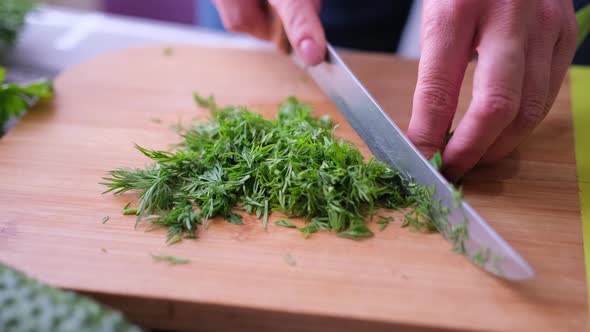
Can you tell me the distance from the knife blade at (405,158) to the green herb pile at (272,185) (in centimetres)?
6

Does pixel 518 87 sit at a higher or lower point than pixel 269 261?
higher

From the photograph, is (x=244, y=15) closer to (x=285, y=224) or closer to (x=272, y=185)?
(x=272, y=185)

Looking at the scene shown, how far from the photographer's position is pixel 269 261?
151 cm

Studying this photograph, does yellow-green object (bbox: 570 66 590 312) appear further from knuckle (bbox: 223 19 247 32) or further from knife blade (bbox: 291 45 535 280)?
knuckle (bbox: 223 19 247 32)

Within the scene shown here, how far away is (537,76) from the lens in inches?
65.4

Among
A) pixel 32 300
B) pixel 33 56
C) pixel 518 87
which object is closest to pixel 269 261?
pixel 32 300

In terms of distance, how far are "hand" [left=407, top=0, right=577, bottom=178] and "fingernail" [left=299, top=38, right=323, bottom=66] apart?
0.46m

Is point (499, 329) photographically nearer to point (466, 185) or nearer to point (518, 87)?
point (466, 185)

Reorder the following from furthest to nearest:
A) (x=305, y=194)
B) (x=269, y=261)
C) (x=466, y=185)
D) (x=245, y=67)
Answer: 1. (x=245, y=67)
2. (x=466, y=185)
3. (x=305, y=194)
4. (x=269, y=261)

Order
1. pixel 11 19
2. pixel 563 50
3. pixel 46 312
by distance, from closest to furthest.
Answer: pixel 46 312, pixel 563 50, pixel 11 19

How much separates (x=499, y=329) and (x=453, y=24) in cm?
88

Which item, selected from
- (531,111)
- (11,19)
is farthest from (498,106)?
(11,19)

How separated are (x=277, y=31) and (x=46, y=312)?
5.32 feet

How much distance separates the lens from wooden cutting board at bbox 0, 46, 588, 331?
139 cm
